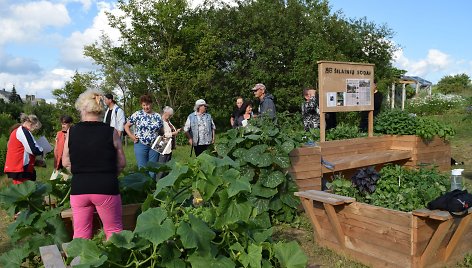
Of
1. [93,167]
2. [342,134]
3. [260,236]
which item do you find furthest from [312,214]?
[342,134]

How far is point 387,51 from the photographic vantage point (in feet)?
83.4

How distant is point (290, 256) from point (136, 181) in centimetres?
179

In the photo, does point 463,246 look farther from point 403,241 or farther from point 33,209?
point 33,209

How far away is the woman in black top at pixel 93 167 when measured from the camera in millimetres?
3215

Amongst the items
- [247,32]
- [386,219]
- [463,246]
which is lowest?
[463,246]

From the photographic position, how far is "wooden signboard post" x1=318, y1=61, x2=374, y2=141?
705 cm

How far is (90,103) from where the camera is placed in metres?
3.29

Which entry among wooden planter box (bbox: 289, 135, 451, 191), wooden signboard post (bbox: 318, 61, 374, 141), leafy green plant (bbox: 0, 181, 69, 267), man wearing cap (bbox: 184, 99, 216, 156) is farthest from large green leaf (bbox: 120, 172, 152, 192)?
wooden signboard post (bbox: 318, 61, 374, 141)

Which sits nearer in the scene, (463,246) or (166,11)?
(463,246)

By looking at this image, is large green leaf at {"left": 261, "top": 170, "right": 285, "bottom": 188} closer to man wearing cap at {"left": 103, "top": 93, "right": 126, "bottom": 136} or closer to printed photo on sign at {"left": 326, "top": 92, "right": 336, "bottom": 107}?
printed photo on sign at {"left": 326, "top": 92, "right": 336, "bottom": 107}

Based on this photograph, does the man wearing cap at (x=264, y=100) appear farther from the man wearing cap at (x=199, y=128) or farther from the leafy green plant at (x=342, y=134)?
the leafy green plant at (x=342, y=134)

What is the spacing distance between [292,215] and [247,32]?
18583 mm

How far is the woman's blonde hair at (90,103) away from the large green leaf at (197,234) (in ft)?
4.70

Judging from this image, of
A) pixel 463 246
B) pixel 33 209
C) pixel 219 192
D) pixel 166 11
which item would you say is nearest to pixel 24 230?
pixel 33 209
